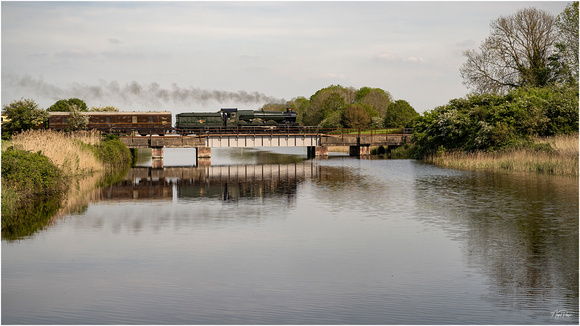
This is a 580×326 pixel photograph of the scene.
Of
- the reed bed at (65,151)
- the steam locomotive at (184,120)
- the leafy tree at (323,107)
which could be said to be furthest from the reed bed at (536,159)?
Answer: the leafy tree at (323,107)

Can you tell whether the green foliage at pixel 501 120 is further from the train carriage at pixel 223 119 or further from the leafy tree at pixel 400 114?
the leafy tree at pixel 400 114

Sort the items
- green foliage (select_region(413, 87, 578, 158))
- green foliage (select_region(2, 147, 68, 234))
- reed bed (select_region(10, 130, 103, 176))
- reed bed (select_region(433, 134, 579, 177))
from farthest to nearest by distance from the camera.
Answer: green foliage (select_region(413, 87, 578, 158))
reed bed (select_region(433, 134, 579, 177))
reed bed (select_region(10, 130, 103, 176))
green foliage (select_region(2, 147, 68, 234))

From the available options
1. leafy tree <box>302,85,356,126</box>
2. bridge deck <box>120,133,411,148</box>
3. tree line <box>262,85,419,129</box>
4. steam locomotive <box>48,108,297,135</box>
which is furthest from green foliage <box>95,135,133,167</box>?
leafy tree <box>302,85,356,126</box>

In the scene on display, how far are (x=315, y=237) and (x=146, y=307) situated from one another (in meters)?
8.60

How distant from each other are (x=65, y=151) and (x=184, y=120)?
135ft

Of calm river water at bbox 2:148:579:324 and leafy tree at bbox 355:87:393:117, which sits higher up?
leafy tree at bbox 355:87:393:117

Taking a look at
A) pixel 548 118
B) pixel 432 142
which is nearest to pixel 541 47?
pixel 432 142

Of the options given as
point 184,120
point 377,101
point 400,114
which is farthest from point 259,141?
point 377,101

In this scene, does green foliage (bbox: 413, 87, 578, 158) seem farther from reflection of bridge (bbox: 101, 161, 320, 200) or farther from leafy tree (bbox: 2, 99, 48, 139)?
leafy tree (bbox: 2, 99, 48, 139)

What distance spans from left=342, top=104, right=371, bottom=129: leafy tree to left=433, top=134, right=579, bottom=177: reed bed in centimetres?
6944

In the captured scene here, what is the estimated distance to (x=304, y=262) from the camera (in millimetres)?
16547

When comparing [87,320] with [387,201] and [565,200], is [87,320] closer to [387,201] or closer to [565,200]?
[387,201]

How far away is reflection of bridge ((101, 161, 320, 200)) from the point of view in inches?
1342

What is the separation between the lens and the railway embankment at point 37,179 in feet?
78.0
